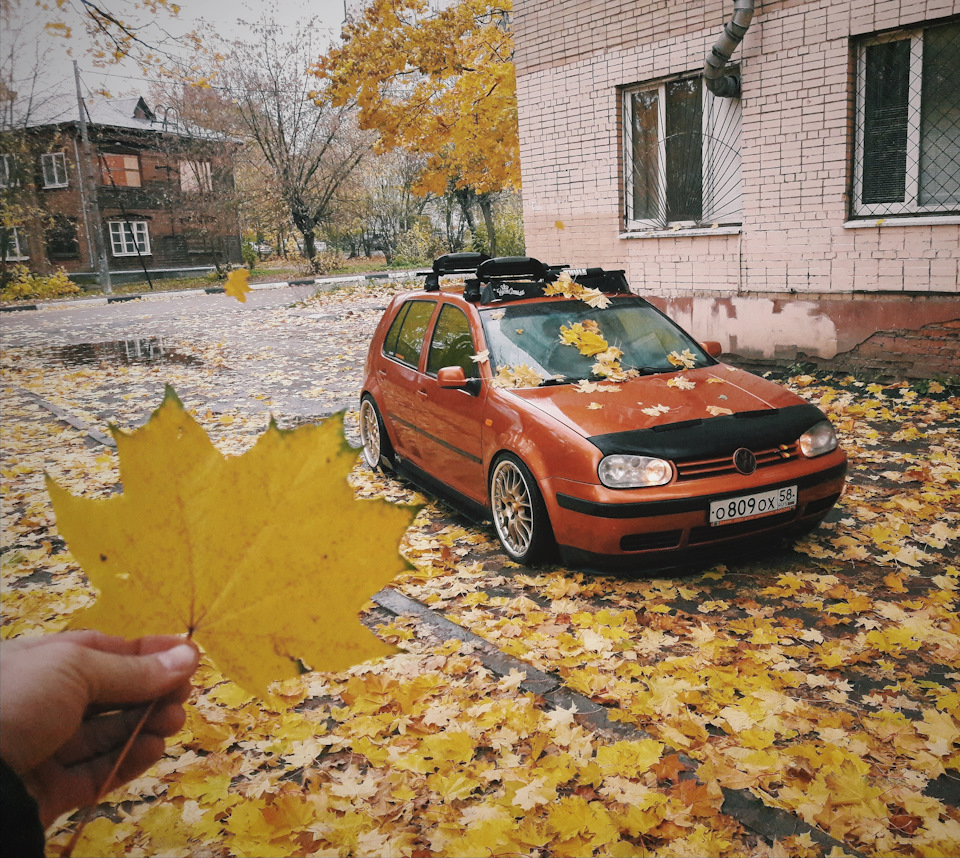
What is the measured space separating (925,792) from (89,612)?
3026 millimetres

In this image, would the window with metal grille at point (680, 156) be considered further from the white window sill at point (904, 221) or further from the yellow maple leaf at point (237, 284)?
the yellow maple leaf at point (237, 284)

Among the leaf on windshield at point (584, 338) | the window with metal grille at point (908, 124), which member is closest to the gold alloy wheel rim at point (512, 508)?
the leaf on windshield at point (584, 338)

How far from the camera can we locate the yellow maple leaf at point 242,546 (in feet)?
2.60

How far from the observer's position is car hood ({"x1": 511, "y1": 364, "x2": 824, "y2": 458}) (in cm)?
456

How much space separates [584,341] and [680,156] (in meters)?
6.53

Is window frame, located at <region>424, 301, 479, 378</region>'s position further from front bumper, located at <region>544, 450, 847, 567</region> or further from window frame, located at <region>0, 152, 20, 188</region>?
window frame, located at <region>0, 152, 20, 188</region>

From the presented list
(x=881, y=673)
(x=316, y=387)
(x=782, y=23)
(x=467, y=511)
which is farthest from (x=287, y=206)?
(x=881, y=673)

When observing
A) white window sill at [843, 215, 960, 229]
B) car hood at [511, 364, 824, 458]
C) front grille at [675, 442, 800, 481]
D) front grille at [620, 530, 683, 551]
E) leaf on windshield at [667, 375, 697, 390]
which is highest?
white window sill at [843, 215, 960, 229]

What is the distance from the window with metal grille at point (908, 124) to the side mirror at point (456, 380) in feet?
20.2

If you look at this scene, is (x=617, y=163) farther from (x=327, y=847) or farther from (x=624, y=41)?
(x=327, y=847)

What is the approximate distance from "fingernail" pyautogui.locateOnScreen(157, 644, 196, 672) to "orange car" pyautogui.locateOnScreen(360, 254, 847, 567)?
12.1ft

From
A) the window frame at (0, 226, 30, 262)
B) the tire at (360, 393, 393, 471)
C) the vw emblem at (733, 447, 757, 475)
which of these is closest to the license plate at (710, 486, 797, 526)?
the vw emblem at (733, 447, 757, 475)

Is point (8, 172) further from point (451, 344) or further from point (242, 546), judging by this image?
point (242, 546)

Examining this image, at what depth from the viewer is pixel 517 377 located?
530cm
